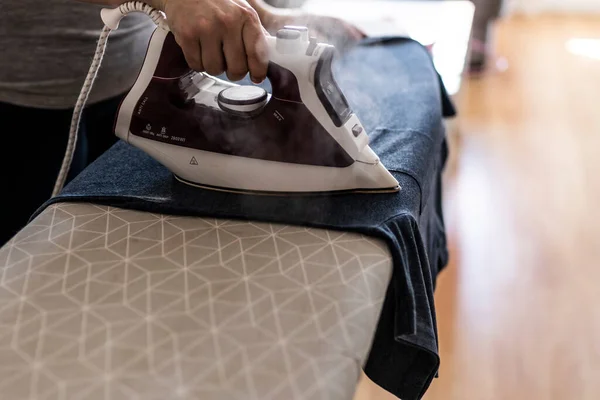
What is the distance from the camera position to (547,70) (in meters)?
3.21

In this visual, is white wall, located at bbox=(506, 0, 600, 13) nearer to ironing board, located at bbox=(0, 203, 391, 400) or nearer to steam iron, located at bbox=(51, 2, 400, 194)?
steam iron, located at bbox=(51, 2, 400, 194)

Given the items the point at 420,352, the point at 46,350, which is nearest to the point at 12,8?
the point at 46,350

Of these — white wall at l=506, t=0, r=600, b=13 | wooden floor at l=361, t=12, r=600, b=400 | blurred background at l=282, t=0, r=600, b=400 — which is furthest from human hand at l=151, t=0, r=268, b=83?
white wall at l=506, t=0, r=600, b=13

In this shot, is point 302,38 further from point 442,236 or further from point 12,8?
point 442,236

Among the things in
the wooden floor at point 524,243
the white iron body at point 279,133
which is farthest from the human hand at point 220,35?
the wooden floor at point 524,243

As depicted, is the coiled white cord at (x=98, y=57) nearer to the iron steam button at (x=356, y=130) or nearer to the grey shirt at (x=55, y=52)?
the grey shirt at (x=55, y=52)

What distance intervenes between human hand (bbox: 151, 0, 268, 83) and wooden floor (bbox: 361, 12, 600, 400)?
3.02 ft

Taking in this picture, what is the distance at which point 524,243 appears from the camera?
6.35 ft

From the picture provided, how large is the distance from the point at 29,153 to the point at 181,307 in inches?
20.0

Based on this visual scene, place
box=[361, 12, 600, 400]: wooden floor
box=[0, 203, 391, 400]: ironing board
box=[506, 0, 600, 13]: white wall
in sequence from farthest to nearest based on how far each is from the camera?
box=[506, 0, 600, 13]: white wall < box=[361, 12, 600, 400]: wooden floor < box=[0, 203, 391, 400]: ironing board

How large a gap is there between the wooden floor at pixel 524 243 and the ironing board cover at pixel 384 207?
0.66 m

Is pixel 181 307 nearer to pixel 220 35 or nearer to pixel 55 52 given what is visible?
pixel 220 35

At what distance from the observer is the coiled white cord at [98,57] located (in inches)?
32.5

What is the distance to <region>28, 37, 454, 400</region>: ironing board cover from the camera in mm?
763
